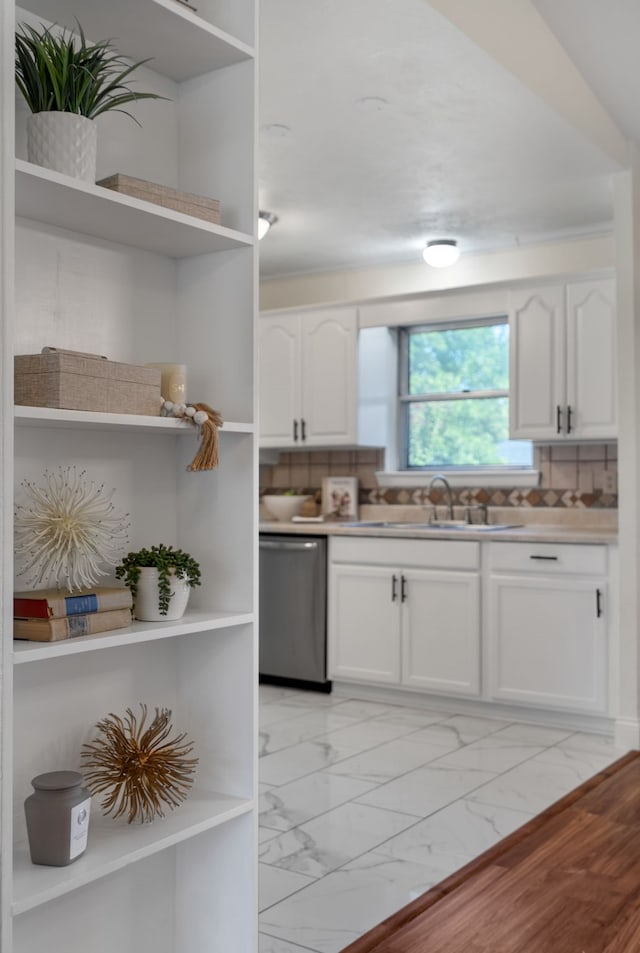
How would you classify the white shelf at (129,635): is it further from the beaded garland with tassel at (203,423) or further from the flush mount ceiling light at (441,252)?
the flush mount ceiling light at (441,252)

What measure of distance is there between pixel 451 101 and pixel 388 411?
2523mm

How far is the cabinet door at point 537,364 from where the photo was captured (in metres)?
4.72

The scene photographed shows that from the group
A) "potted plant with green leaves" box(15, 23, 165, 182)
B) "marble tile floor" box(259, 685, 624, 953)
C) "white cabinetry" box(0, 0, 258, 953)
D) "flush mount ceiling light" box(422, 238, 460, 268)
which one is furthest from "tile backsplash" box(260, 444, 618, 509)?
"potted plant with green leaves" box(15, 23, 165, 182)

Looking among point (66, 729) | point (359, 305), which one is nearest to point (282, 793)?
point (66, 729)

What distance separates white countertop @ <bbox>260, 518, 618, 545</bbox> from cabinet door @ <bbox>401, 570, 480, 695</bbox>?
195 millimetres

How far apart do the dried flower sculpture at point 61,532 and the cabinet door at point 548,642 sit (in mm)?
2926

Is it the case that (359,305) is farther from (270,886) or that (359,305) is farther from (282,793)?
(270,886)

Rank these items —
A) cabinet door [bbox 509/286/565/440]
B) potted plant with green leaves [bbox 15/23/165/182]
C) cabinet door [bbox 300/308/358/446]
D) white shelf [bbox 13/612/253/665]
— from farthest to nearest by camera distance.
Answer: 1. cabinet door [bbox 300/308/358/446]
2. cabinet door [bbox 509/286/565/440]
3. potted plant with green leaves [bbox 15/23/165/182]
4. white shelf [bbox 13/612/253/665]

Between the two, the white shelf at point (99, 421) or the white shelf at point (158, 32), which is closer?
the white shelf at point (99, 421)

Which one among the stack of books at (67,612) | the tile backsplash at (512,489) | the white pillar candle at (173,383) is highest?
the white pillar candle at (173,383)

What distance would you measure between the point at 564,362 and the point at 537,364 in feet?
0.46

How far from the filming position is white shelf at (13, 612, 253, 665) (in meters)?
1.49

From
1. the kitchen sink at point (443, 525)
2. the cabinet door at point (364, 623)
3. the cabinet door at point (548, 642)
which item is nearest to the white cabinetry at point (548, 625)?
the cabinet door at point (548, 642)

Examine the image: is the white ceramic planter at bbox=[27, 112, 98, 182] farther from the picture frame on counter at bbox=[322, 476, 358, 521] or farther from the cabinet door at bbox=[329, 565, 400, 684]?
the picture frame on counter at bbox=[322, 476, 358, 521]
